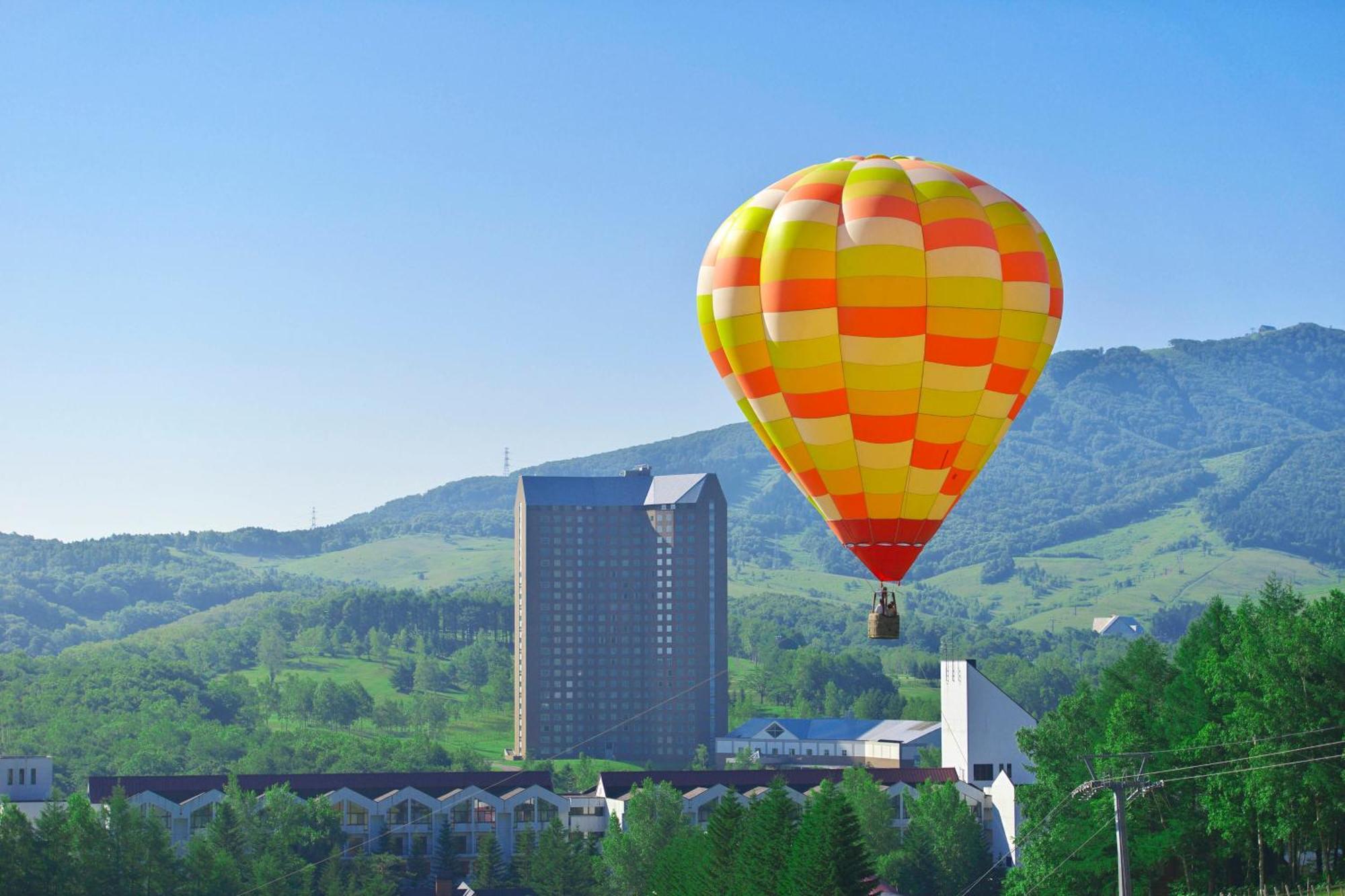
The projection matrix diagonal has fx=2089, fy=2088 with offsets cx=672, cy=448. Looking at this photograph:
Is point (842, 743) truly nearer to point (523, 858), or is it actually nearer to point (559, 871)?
point (523, 858)

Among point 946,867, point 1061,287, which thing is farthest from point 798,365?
point 946,867

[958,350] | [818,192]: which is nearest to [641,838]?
[958,350]

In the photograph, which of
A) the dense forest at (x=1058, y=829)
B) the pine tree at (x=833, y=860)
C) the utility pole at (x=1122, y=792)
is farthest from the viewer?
the dense forest at (x=1058, y=829)

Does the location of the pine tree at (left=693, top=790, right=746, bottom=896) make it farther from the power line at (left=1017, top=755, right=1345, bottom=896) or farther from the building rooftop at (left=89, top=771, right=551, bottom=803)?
the building rooftop at (left=89, top=771, right=551, bottom=803)

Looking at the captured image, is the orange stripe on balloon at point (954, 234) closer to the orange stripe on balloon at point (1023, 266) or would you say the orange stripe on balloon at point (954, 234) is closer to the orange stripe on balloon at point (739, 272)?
the orange stripe on balloon at point (1023, 266)

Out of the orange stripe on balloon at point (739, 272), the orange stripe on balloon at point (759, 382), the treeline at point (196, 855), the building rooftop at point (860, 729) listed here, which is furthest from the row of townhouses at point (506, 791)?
the building rooftop at point (860, 729)

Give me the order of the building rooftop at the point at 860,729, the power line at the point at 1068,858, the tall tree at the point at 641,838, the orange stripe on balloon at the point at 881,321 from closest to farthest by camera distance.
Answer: the orange stripe on balloon at the point at 881,321 < the power line at the point at 1068,858 < the tall tree at the point at 641,838 < the building rooftop at the point at 860,729

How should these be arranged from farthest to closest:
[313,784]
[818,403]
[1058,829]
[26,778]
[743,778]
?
[743,778] < [313,784] < [26,778] < [1058,829] < [818,403]
